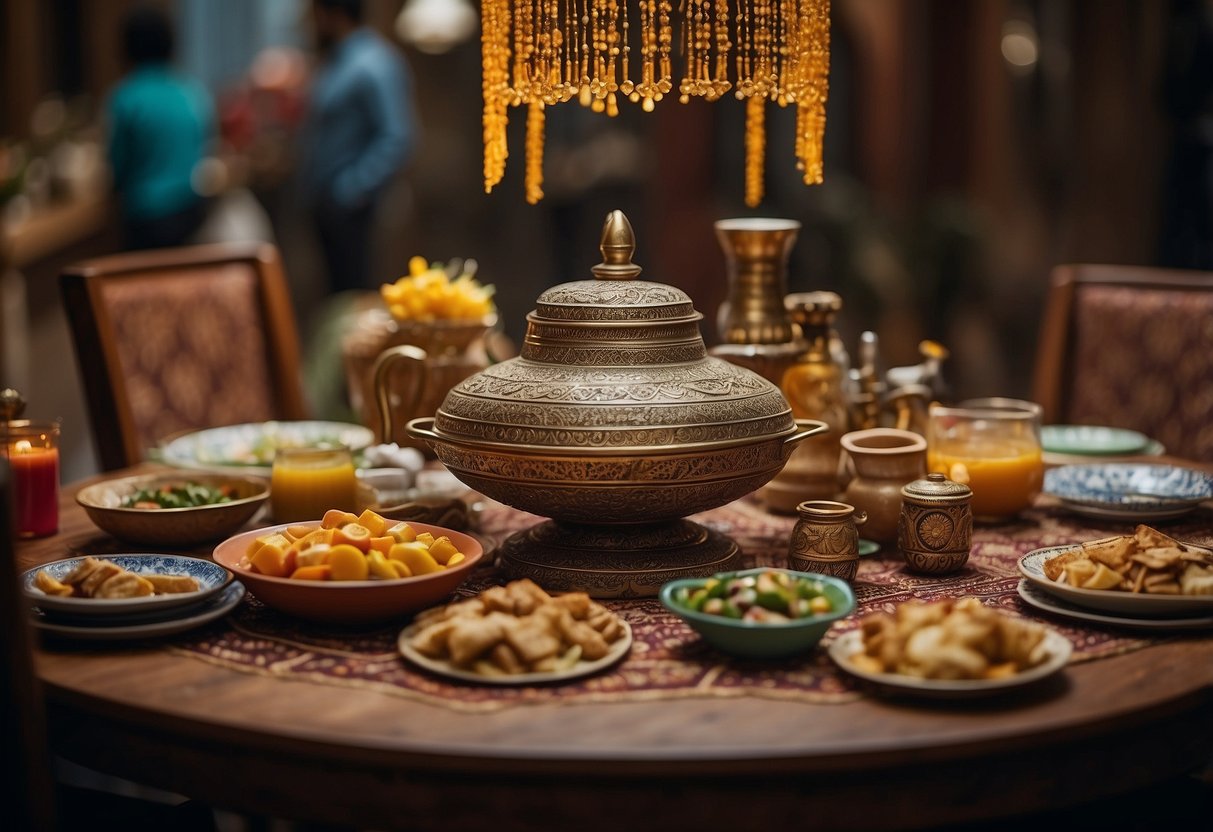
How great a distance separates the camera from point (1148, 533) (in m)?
1.64

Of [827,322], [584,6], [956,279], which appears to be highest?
[584,6]

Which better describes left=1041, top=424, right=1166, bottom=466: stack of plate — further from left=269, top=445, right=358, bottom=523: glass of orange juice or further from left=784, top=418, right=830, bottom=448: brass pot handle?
left=269, top=445, right=358, bottom=523: glass of orange juice

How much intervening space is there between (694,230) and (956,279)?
1537mm

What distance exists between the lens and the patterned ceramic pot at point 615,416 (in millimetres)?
1639

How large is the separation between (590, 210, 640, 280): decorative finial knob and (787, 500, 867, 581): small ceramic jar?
0.39m

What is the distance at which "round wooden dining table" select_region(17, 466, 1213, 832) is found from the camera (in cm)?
121

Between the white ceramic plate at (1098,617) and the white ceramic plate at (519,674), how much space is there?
51cm

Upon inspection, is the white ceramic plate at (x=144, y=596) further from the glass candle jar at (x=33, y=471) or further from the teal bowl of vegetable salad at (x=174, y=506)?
the glass candle jar at (x=33, y=471)

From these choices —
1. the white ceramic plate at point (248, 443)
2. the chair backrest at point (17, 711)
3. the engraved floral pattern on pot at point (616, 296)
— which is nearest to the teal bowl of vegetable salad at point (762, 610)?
the engraved floral pattern on pot at point (616, 296)

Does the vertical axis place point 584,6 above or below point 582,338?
above

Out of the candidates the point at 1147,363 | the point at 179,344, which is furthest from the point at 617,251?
the point at 1147,363

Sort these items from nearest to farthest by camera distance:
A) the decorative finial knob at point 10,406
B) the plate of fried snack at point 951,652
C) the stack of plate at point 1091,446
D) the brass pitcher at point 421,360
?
the plate of fried snack at point 951,652
the decorative finial knob at point 10,406
the brass pitcher at point 421,360
the stack of plate at point 1091,446

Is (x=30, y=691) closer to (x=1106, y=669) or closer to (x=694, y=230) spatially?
(x=1106, y=669)

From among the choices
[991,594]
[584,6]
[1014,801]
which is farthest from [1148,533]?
[584,6]
